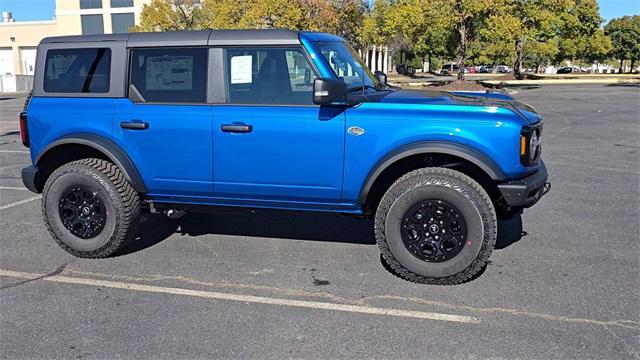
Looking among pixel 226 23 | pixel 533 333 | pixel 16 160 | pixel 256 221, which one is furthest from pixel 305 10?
pixel 533 333

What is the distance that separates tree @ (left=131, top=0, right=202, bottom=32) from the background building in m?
20.9

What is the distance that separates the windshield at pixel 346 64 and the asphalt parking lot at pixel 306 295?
155 cm

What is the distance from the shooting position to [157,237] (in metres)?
5.90

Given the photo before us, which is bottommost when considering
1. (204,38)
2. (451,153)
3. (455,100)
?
(451,153)

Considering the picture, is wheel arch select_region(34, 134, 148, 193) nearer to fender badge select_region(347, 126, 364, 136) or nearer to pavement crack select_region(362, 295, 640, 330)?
fender badge select_region(347, 126, 364, 136)

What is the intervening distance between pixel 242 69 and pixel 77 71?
1610 mm

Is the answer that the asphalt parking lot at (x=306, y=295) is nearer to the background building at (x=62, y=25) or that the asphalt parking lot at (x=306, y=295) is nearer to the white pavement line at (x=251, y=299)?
the white pavement line at (x=251, y=299)

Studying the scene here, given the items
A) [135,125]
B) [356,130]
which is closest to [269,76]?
[356,130]

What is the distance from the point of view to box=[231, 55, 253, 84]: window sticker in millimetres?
4836

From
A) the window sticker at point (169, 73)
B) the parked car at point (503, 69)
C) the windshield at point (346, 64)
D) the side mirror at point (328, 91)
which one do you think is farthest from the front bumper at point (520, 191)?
the parked car at point (503, 69)

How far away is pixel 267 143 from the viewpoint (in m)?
4.68

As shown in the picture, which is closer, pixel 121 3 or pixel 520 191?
pixel 520 191

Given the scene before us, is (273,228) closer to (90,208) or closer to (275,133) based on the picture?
(275,133)

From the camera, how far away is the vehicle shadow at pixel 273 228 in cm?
577
